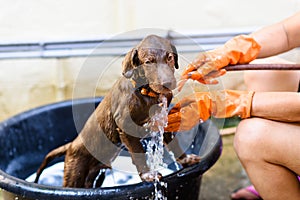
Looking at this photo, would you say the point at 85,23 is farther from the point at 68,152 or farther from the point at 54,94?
the point at 68,152

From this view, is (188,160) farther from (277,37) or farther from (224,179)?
(224,179)

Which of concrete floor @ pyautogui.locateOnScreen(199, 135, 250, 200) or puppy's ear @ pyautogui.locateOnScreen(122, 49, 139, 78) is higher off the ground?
puppy's ear @ pyautogui.locateOnScreen(122, 49, 139, 78)

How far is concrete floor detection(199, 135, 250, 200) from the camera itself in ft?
7.81

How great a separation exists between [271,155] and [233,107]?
0.71ft

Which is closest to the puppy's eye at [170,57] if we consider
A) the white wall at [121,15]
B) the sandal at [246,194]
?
the sandal at [246,194]

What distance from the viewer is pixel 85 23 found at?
280 centimetres

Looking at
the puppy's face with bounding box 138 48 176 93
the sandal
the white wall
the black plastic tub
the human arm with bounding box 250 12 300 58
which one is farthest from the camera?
the white wall

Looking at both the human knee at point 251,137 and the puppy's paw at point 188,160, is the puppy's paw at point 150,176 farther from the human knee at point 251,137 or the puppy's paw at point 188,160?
the human knee at point 251,137

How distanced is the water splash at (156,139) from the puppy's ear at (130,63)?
0.44 feet

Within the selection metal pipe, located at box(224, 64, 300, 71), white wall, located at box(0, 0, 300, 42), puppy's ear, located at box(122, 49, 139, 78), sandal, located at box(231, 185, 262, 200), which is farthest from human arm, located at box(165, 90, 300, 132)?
white wall, located at box(0, 0, 300, 42)

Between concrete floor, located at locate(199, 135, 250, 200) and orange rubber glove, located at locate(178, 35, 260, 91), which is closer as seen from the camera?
orange rubber glove, located at locate(178, 35, 260, 91)

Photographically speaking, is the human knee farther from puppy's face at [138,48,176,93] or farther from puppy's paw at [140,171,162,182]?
puppy's face at [138,48,176,93]

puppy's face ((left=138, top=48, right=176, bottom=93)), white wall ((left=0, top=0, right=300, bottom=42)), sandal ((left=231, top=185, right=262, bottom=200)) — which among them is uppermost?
white wall ((left=0, top=0, right=300, bottom=42))

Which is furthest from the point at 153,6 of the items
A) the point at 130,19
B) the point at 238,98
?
the point at 238,98
